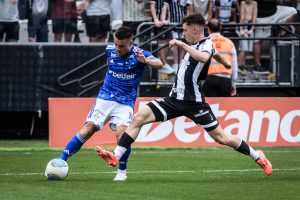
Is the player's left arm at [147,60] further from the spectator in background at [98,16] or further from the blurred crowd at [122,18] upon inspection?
the spectator in background at [98,16]

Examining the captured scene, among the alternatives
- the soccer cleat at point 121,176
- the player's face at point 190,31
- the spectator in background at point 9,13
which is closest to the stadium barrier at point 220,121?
the spectator in background at point 9,13

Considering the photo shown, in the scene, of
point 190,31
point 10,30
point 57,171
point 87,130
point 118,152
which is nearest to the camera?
point 118,152

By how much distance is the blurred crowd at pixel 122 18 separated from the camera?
2173cm

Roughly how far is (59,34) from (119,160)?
369 inches

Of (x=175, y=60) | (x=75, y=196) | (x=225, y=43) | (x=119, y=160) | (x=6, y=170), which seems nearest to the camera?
(x=75, y=196)

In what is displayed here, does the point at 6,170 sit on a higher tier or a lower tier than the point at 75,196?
lower

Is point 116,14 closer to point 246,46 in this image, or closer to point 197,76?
point 246,46

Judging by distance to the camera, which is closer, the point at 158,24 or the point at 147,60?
the point at 147,60

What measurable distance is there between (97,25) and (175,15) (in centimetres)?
183

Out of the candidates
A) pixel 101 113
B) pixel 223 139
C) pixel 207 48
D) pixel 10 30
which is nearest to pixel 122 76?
pixel 101 113

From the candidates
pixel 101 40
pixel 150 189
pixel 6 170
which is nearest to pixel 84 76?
pixel 101 40

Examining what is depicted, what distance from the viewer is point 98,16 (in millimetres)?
21734

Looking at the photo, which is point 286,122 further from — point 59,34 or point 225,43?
point 59,34

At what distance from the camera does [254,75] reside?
22328 millimetres
